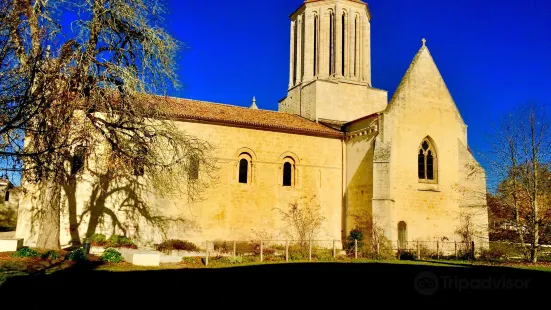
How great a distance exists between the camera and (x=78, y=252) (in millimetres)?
15281

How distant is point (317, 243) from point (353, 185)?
3.76 m

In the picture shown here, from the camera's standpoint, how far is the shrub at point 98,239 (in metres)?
19.5

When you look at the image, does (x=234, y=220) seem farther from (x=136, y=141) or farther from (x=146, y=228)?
(x=136, y=141)

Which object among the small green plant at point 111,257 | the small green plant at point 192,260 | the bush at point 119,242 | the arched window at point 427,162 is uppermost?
the arched window at point 427,162

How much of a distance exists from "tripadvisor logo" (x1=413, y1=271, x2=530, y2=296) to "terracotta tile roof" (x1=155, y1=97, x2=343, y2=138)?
12650 millimetres

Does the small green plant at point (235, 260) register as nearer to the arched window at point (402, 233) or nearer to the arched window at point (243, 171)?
the arched window at point (243, 171)

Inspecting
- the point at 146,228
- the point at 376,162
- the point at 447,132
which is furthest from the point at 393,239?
the point at 146,228

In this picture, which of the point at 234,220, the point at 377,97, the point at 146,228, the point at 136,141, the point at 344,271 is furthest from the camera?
the point at 377,97

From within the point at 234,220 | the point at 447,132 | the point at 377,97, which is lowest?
the point at 234,220

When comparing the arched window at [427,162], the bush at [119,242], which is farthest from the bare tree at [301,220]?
the bush at [119,242]

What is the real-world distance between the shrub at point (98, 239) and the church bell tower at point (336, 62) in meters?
14.3

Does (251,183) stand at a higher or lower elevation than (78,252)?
higher

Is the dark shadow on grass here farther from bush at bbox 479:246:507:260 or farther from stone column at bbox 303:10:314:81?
stone column at bbox 303:10:314:81

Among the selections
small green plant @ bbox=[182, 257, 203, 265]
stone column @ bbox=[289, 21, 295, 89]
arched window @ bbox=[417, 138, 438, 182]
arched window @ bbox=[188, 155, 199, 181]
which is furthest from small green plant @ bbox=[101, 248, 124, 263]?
stone column @ bbox=[289, 21, 295, 89]
